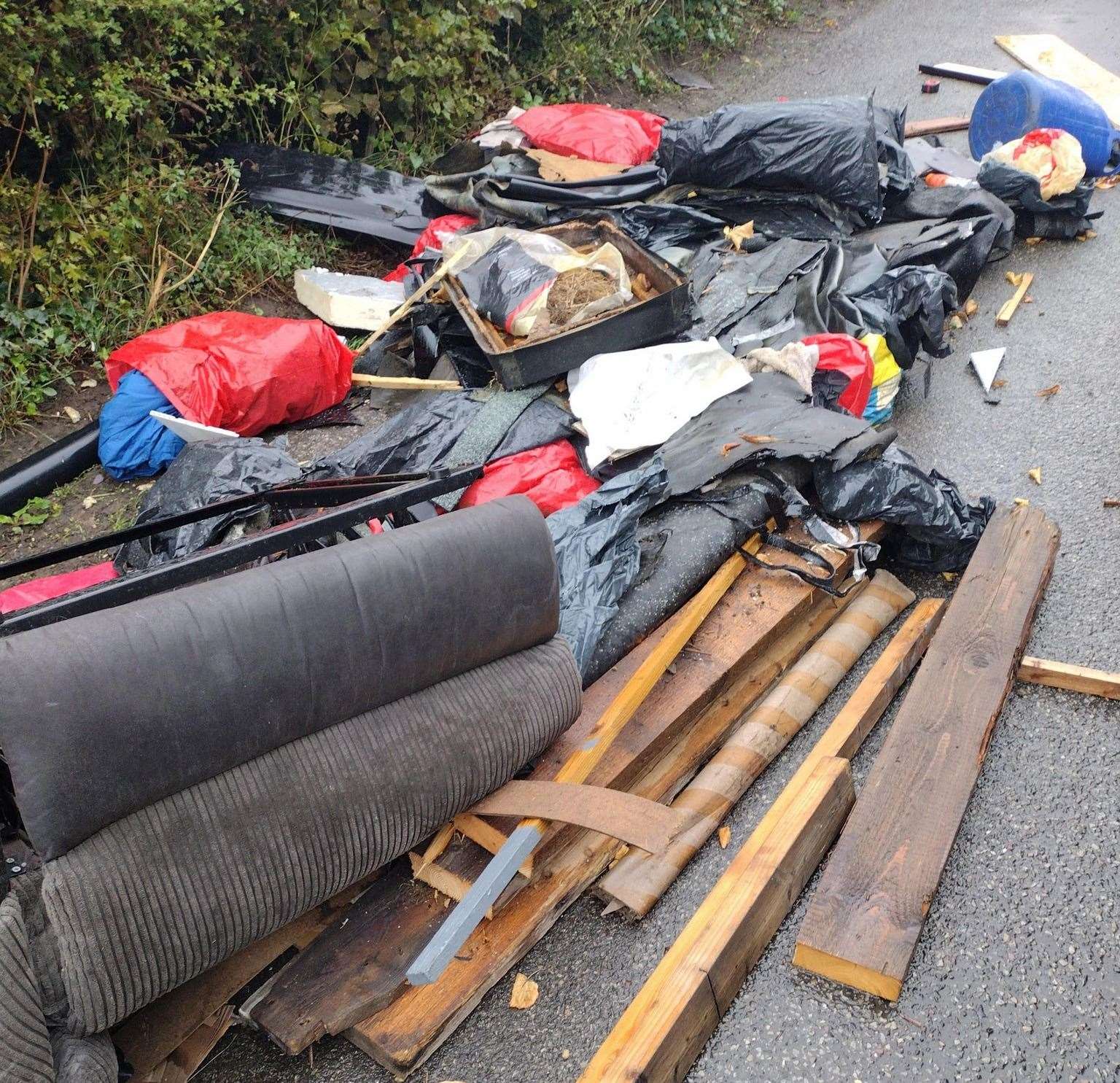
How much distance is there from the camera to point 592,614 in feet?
8.79

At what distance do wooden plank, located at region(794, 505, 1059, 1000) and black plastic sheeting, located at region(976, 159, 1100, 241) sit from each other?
2749mm

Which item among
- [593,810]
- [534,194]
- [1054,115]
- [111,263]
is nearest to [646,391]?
[534,194]

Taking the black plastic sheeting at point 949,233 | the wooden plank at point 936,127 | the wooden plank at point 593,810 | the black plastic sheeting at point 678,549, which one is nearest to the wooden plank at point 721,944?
the wooden plank at point 593,810

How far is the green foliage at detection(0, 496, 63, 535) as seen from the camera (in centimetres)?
378

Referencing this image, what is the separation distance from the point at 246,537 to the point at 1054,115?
5.34 meters

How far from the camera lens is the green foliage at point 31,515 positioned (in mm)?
3777

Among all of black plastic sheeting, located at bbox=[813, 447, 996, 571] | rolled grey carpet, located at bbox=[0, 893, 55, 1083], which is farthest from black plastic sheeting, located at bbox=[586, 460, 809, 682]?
rolled grey carpet, located at bbox=[0, 893, 55, 1083]

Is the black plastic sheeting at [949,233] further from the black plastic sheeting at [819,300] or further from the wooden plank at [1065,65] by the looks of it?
the wooden plank at [1065,65]

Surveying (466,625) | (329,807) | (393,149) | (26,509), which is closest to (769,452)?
(466,625)

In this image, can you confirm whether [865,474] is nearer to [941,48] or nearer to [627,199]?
[627,199]

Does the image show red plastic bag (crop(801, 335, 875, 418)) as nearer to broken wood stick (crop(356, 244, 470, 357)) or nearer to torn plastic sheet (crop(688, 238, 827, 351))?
torn plastic sheet (crop(688, 238, 827, 351))

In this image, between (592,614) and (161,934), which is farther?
(592,614)

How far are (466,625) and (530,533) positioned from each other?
0.90ft

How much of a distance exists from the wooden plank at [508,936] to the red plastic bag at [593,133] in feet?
11.4
